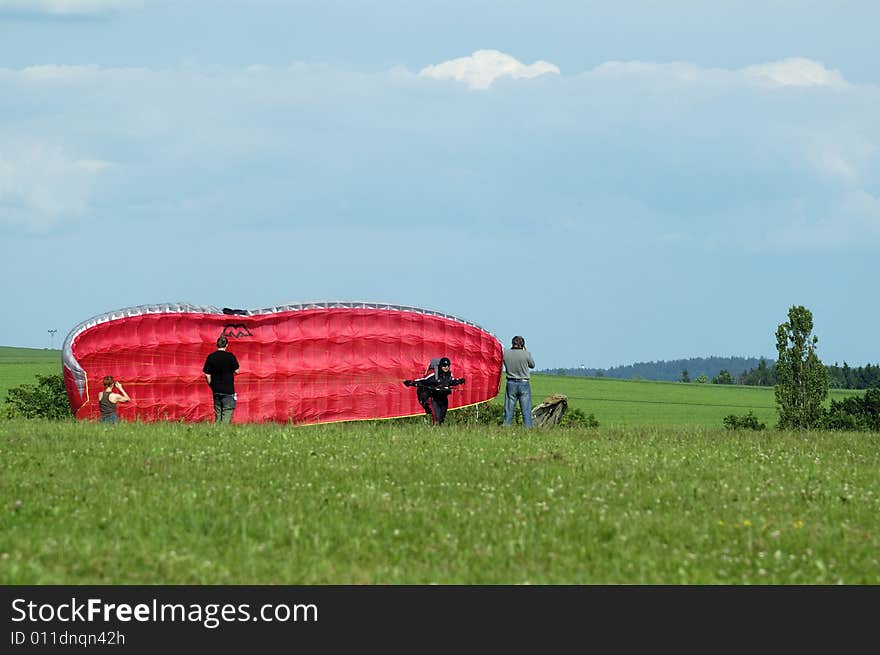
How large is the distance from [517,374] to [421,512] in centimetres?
1609

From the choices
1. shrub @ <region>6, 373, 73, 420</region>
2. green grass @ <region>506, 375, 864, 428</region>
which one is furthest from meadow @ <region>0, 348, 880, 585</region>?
green grass @ <region>506, 375, 864, 428</region>

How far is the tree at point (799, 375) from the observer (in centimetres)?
6675

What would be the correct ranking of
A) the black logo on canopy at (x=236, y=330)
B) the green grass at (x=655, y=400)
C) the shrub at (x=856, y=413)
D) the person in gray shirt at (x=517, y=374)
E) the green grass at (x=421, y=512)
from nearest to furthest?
1. the green grass at (x=421, y=512)
2. the person in gray shirt at (x=517, y=374)
3. the black logo on canopy at (x=236, y=330)
4. the shrub at (x=856, y=413)
5. the green grass at (x=655, y=400)

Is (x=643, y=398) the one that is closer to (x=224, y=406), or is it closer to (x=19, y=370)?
(x=19, y=370)

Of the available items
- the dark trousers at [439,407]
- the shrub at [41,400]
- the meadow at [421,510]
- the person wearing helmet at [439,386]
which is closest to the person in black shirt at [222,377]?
the meadow at [421,510]

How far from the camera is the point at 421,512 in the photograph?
15688 mm

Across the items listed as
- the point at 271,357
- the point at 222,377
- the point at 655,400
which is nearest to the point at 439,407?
the point at 271,357

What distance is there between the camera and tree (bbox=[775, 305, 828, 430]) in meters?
66.8

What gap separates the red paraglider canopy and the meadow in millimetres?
9334

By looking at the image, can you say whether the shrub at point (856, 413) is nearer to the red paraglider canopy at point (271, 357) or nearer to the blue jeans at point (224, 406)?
the red paraglider canopy at point (271, 357)

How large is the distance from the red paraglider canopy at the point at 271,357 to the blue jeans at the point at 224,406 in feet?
21.3

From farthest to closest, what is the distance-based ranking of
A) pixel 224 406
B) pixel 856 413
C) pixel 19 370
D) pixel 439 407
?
pixel 19 370 < pixel 856 413 < pixel 439 407 < pixel 224 406

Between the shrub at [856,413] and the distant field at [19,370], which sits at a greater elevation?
the distant field at [19,370]

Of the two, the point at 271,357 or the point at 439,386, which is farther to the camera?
the point at 271,357
